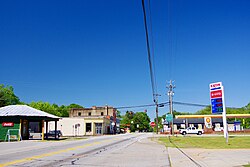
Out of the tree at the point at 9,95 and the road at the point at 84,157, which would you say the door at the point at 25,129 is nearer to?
the road at the point at 84,157

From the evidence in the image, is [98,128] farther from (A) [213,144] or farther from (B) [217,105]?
(A) [213,144]

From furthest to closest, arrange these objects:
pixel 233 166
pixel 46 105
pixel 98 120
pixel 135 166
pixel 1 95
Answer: pixel 46 105 → pixel 1 95 → pixel 98 120 → pixel 135 166 → pixel 233 166

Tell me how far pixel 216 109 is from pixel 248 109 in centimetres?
10230

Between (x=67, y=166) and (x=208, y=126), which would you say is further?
(x=208, y=126)

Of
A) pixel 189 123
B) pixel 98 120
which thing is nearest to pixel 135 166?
pixel 98 120

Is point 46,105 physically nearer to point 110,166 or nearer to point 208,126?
point 208,126

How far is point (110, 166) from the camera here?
11.0 metres

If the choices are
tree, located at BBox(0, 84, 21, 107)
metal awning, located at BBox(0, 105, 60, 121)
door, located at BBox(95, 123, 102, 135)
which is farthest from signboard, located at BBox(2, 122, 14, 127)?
tree, located at BBox(0, 84, 21, 107)

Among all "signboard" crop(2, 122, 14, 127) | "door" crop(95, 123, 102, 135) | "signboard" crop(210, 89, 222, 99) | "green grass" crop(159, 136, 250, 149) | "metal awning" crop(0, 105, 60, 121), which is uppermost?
"signboard" crop(210, 89, 222, 99)

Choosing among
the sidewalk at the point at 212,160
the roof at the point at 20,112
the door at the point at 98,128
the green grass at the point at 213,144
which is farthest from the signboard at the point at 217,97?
the door at the point at 98,128

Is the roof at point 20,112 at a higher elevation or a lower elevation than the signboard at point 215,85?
lower

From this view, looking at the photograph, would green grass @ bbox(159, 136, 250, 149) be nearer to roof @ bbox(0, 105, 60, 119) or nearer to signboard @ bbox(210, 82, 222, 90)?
signboard @ bbox(210, 82, 222, 90)

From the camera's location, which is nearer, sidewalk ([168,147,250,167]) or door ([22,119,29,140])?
sidewalk ([168,147,250,167])

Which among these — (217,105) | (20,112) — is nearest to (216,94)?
(217,105)
